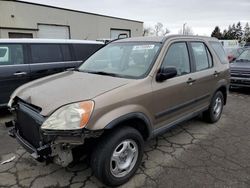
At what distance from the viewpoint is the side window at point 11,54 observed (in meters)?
5.16

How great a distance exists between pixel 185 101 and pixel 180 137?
86 centimetres

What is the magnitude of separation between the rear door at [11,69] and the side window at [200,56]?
3.79 metres

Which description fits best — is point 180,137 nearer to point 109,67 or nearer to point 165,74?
point 165,74

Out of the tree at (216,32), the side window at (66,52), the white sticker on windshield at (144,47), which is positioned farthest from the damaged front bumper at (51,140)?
the tree at (216,32)

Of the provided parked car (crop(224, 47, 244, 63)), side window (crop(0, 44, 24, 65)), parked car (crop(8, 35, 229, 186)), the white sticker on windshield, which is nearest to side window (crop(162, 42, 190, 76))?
parked car (crop(8, 35, 229, 186))

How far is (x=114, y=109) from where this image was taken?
100 inches

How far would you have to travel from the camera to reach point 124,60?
3.50 meters

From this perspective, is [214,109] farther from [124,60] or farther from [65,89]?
[65,89]

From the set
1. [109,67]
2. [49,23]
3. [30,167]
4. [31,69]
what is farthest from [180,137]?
[49,23]

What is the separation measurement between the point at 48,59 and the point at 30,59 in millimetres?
486

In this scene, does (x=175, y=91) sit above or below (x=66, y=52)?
below

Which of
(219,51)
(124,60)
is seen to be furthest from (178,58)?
(219,51)

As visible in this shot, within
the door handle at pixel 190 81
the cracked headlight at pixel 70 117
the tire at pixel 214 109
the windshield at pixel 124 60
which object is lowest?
the tire at pixel 214 109

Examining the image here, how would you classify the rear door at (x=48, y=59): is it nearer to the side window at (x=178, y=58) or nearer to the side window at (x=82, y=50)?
the side window at (x=82, y=50)
